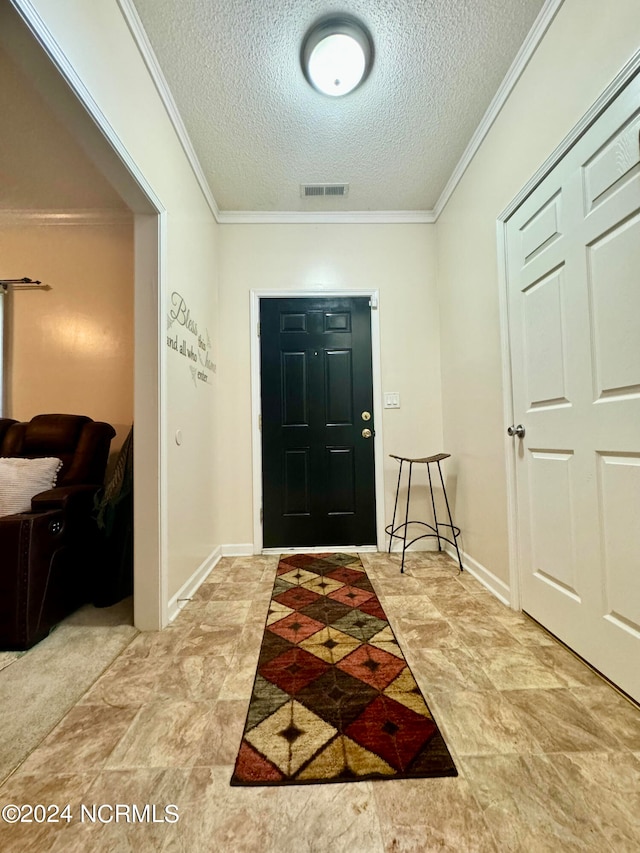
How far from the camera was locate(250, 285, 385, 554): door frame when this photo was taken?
9.18 ft

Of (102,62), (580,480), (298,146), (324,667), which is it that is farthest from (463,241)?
(324,667)

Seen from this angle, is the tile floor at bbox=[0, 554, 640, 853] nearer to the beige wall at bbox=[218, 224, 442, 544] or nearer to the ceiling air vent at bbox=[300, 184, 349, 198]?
the beige wall at bbox=[218, 224, 442, 544]

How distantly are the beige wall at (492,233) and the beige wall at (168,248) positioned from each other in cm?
172

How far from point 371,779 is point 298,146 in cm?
290

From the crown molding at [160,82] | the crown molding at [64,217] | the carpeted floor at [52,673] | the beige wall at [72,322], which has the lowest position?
the carpeted floor at [52,673]

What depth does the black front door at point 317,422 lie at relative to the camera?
2.83 m

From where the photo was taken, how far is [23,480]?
5.93 ft

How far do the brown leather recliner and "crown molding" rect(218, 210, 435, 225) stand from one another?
6.19 ft

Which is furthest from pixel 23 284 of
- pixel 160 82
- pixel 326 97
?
pixel 326 97

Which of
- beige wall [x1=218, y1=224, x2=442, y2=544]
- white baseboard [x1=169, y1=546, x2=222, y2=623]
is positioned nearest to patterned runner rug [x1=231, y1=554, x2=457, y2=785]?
white baseboard [x1=169, y1=546, x2=222, y2=623]

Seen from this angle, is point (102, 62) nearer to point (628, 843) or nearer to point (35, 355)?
point (35, 355)

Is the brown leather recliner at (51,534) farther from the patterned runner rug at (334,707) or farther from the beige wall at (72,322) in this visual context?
the patterned runner rug at (334,707)

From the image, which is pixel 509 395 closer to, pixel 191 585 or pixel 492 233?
pixel 492 233

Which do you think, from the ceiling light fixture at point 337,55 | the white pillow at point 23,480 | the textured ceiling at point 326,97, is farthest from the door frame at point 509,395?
the white pillow at point 23,480
